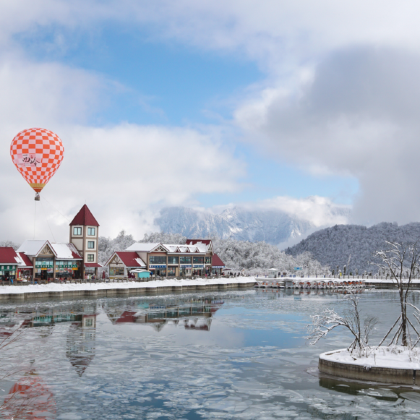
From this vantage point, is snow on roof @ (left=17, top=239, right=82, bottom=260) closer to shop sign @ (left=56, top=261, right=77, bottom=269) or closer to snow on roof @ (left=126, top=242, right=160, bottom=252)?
shop sign @ (left=56, top=261, right=77, bottom=269)

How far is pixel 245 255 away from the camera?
161m

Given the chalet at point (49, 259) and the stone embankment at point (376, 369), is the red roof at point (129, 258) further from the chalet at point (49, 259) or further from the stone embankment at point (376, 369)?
the stone embankment at point (376, 369)

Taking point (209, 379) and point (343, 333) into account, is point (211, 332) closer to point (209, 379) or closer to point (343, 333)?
point (343, 333)

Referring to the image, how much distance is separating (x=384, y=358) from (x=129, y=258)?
83932 mm

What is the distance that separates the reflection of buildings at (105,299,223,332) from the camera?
147 ft

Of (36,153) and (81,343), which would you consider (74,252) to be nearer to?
(36,153)

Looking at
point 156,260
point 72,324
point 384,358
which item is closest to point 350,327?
point 384,358

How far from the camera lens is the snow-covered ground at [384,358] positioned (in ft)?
75.2

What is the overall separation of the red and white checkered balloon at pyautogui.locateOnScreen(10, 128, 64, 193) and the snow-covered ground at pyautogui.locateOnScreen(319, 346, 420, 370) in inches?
1476

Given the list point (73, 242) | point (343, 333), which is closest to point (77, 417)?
point (343, 333)

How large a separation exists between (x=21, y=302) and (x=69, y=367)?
39.3 m

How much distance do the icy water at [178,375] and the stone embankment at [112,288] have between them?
885 inches

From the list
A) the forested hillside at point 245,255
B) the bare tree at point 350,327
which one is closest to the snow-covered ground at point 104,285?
the bare tree at point 350,327

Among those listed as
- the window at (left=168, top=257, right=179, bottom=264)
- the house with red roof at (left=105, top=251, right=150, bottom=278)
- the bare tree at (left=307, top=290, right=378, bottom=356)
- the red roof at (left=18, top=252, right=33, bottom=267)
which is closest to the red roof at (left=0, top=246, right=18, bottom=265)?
the red roof at (left=18, top=252, right=33, bottom=267)
